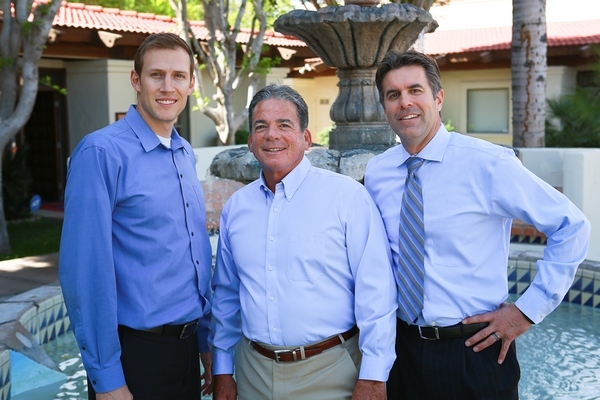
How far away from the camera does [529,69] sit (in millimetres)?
9695

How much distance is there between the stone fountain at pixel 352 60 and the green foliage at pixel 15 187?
762 centimetres

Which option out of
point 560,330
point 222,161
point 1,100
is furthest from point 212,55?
point 560,330

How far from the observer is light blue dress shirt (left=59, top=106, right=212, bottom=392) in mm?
2322

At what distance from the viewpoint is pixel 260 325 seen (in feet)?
8.15

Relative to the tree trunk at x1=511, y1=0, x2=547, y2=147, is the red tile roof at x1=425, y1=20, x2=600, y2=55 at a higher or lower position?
higher

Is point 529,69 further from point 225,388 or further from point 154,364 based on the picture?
point 154,364

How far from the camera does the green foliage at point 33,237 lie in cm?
883

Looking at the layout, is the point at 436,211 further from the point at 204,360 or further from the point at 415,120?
the point at 204,360

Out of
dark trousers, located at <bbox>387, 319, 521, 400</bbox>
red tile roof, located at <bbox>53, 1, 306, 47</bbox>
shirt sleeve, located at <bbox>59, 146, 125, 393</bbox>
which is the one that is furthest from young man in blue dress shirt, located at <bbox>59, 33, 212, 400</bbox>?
red tile roof, located at <bbox>53, 1, 306, 47</bbox>

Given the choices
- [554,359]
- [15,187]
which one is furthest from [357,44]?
[15,187]

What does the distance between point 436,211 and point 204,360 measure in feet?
3.66

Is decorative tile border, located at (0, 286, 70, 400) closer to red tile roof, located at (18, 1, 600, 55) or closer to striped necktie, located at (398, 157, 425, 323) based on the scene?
striped necktie, located at (398, 157, 425, 323)

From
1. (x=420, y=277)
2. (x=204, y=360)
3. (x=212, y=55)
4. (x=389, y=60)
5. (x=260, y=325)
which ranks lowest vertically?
(x=204, y=360)

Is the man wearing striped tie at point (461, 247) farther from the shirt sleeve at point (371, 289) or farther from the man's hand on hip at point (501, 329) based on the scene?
the shirt sleeve at point (371, 289)
